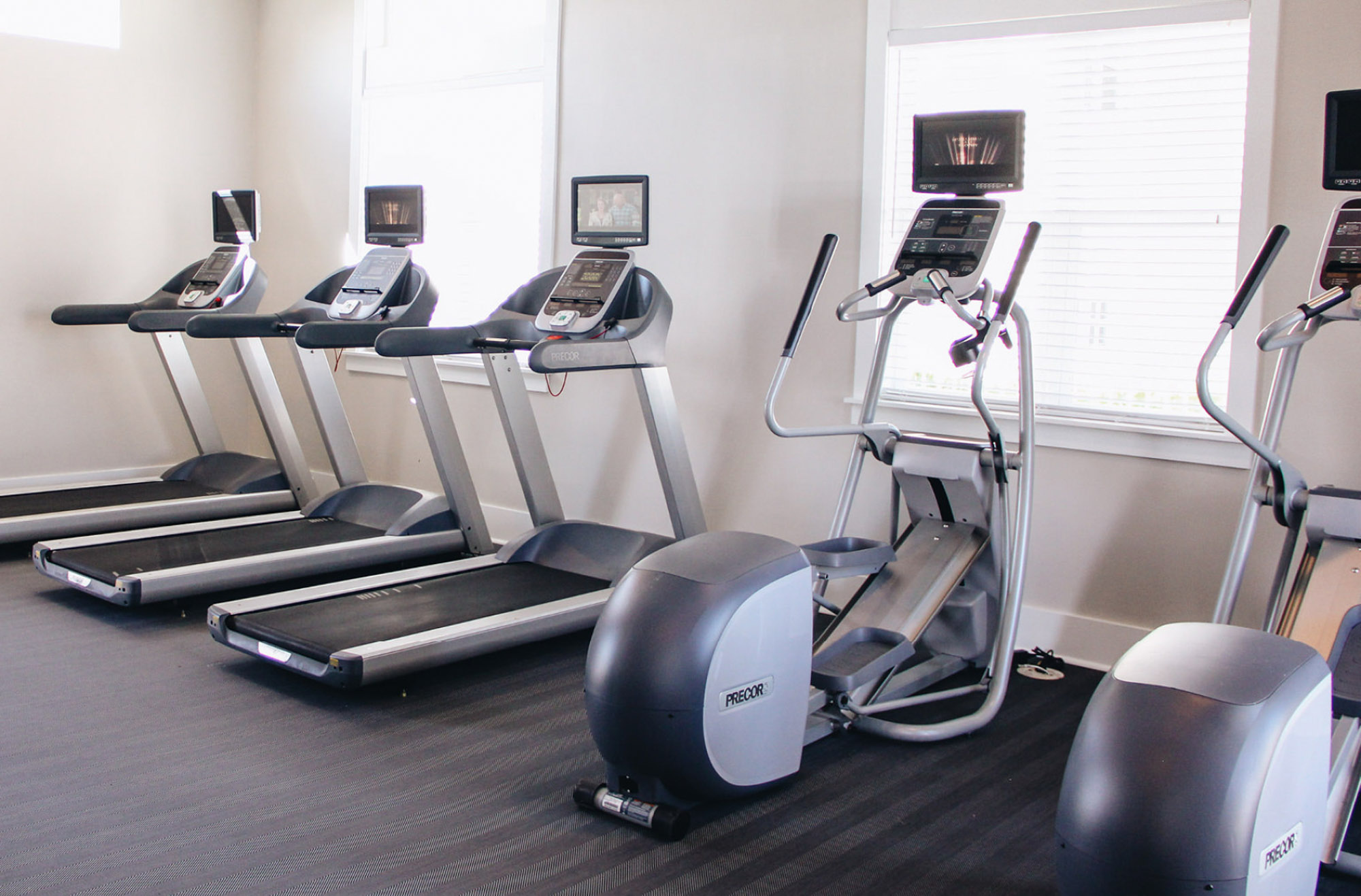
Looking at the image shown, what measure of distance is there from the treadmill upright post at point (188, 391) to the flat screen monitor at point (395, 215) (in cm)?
150

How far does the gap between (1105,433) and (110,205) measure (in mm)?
5025

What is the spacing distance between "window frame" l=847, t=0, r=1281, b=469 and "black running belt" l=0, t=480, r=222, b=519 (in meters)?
3.29

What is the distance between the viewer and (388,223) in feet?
14.9

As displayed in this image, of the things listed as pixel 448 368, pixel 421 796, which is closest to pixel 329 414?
pixel 448 368

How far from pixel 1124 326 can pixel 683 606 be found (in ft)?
6.72

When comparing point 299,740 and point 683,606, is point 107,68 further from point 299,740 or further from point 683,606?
point 683,606

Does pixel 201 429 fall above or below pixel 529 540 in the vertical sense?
above

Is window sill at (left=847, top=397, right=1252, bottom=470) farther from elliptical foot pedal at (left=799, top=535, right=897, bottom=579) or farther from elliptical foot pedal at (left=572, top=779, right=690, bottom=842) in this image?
elliptical foot pedal at (left=572, top=779, right=690, bottom=842)

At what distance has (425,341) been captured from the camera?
3783 mm

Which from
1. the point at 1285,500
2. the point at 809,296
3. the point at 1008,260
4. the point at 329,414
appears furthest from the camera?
the point at 329,414

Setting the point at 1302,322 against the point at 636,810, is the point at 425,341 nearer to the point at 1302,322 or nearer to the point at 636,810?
the point at 636,810

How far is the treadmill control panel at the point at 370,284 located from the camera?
14.7 feet

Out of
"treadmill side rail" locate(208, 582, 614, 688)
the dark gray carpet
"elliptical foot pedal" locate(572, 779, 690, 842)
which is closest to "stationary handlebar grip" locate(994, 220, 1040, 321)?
the dark gray carpet

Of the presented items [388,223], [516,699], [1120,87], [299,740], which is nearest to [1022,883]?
[516,699]
